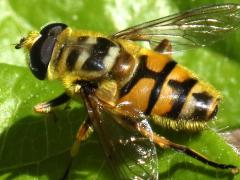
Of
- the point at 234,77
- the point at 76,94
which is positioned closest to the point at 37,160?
the point at 76,94

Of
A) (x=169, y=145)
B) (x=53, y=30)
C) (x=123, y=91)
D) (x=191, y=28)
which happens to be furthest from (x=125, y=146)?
(x=191, y=28)

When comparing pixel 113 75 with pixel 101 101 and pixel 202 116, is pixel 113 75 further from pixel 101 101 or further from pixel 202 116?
pixel 202 116

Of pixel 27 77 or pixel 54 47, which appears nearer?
pixel 54 47

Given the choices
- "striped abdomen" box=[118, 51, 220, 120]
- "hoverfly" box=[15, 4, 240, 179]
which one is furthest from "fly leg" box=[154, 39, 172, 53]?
"striped abdomen" box=[118, 51, 220, 120]

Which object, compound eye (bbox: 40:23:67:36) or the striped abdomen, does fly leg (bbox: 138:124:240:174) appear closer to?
the striped abdomen

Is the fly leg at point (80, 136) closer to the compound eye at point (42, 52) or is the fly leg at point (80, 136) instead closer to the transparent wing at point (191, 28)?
the compound eye at point (42, 52)

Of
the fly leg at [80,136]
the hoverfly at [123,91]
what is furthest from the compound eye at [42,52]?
the fly leg at [80,136]
